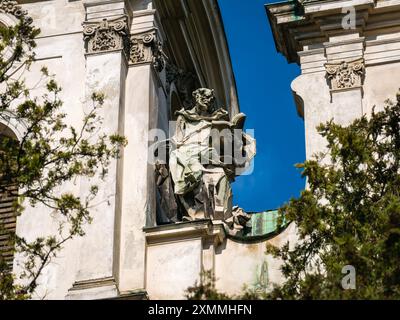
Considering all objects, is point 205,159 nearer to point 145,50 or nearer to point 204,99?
point 204,99

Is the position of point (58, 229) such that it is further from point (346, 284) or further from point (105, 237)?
point (346, 284)

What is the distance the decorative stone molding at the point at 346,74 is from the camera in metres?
23.1

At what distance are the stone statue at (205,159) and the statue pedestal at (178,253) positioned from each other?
0.66 meters

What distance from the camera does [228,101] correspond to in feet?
94.8

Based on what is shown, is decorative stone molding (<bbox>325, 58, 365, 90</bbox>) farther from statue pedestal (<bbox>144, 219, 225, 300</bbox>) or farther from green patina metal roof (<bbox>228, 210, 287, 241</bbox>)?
statue pedestal (<bbox>144, 219, 225, 300</bbox>)

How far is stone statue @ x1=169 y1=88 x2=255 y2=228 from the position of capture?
2216cm

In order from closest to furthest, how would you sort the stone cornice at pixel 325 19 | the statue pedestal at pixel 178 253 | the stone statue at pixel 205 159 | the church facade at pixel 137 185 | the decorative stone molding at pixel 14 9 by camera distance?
1. the statue pedestal at pixel 178 253
2. the church facade at pixel 137 185
3. the stone statue at pixel 205 159
4. the stone cornice at pixel 325 19
5. the decorative stone molding at pixel 14 9

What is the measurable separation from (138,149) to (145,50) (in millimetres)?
1750

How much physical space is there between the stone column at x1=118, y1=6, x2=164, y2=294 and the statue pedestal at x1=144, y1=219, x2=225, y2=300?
0.14m

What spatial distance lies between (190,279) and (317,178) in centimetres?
331

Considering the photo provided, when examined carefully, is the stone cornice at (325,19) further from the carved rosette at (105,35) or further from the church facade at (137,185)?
the carved rosette at (105,35)

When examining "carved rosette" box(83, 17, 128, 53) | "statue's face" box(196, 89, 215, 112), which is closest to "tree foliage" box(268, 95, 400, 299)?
"statue's face" box(196, 89, 215, 112)

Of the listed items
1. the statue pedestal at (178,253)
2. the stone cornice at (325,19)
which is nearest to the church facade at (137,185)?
the statue pedestal at (178,253)

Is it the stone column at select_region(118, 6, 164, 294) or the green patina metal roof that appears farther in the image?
the green patina metal roof
